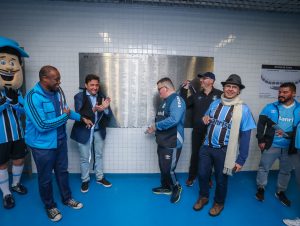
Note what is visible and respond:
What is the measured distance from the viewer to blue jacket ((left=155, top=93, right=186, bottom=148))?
242 centimetres

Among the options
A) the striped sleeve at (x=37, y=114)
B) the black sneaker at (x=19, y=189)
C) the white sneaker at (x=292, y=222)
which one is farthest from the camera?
the black sneaker at (x=19, y=189)

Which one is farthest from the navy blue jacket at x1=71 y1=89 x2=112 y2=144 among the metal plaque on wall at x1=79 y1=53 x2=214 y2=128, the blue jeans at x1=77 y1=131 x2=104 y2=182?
the metal plaque on wall at x1=79 y1=53 x2=214 y2=128

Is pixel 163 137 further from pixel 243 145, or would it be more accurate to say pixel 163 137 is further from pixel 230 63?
pixel 230 63

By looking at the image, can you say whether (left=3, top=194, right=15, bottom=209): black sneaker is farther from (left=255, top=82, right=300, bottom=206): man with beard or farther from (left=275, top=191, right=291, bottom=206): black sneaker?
(left=275, top=191, right=291, bottom=206): black sneaker

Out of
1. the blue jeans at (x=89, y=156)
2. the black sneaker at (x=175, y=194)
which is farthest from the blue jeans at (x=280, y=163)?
the blue jeans at (x=89, y=156)

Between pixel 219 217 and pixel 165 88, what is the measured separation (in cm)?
165

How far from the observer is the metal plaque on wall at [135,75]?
3.12m

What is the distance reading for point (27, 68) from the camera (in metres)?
3.05

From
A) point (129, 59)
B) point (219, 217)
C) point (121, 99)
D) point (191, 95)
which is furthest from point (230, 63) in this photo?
point (219, 217)

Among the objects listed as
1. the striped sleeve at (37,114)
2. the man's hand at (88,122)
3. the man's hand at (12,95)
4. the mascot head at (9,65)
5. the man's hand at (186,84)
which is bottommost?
the man's hand at (88,122)

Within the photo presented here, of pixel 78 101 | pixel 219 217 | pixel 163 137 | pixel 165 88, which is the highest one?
pixel 165 88

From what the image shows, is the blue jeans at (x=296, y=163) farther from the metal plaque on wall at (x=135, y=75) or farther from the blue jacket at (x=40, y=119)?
Result: the blue jacket at (x=40, y=119)

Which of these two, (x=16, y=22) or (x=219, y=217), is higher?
(x=16, y=22)

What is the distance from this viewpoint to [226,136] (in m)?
2.25
